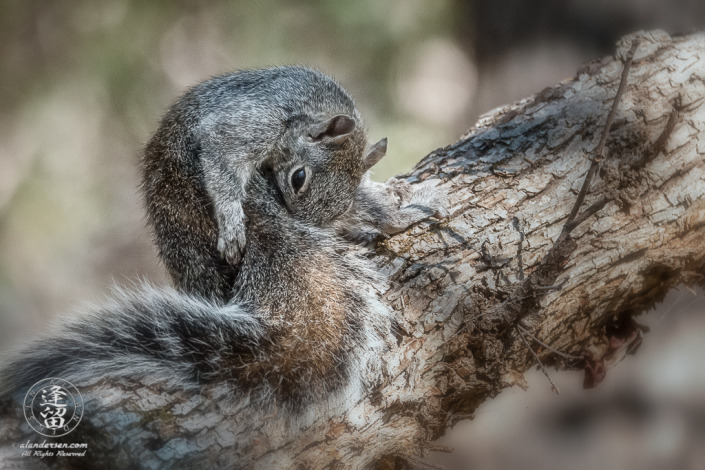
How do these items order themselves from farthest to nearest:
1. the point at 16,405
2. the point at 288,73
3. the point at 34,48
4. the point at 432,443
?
1. the point at 34,48
2. the point at 288,73
3. the point at 432,443
4. the point at 16,405

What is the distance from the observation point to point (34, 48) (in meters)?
1.70

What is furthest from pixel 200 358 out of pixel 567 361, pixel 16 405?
pixel 567 361

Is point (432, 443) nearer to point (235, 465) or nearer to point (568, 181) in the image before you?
point (235, 465)

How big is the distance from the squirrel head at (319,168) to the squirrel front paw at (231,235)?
0.13 metres

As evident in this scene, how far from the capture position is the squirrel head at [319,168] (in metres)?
1.31

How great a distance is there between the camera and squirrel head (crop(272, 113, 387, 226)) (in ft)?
4.29

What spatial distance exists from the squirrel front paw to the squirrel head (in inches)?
4.9

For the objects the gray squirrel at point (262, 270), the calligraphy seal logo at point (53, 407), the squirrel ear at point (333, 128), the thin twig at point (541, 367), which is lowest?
the thin twig at point (541, 367)

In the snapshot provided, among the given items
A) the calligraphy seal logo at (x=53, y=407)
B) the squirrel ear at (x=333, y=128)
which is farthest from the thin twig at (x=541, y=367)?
the calligraphy seal logo at (x=53, y=407)

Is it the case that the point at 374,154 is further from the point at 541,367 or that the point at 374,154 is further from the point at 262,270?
the point at 541,367

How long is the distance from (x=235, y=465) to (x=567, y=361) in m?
0.74

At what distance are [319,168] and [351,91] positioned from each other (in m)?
0.44

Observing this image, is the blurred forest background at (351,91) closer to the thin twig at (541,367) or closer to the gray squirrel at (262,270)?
the thin twig at (541,367)

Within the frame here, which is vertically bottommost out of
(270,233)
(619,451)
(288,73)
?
(619,451)
